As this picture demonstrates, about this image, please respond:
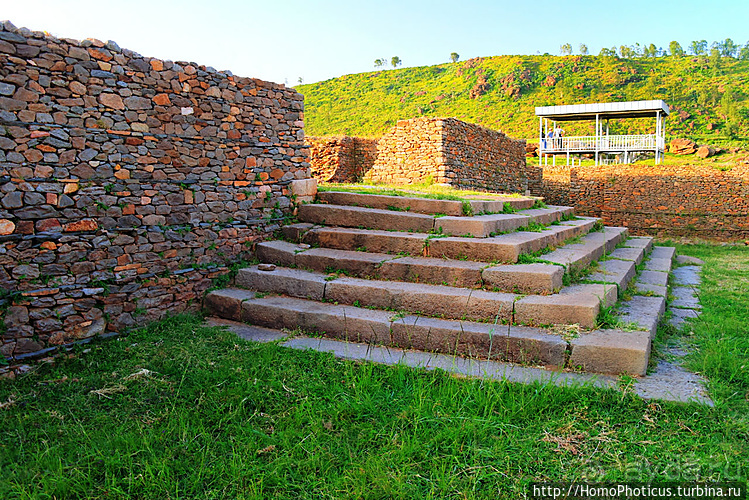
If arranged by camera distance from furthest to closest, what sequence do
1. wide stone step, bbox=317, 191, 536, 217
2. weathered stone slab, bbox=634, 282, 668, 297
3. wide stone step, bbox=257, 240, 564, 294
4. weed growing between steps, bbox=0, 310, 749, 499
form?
wide stone step, bbox=317, 191, 536, 217
weathered stone slab, bbox=634, 282, 668, 297
wide stone step, bbox=257, 240, 564, 294
weed growing between steps, bbox=0, 310, 749, 499

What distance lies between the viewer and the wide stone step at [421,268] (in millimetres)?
4891

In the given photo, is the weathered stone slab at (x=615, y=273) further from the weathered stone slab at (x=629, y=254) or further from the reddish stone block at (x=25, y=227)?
the reddish stone block at (x=25, y=227)

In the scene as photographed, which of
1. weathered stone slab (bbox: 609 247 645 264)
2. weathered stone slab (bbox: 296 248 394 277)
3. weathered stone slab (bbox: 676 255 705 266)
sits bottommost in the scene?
weathered stone slab (bbox: 676 255 705 266)

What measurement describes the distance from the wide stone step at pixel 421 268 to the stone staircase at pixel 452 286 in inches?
0.5

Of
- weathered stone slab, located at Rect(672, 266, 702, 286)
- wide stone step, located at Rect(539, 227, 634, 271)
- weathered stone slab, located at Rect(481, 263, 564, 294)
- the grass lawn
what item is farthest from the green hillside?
the grass lawn

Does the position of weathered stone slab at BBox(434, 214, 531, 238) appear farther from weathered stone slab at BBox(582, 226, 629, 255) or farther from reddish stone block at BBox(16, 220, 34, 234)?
reddish stone block at BBox(16, 220, 34, 234)

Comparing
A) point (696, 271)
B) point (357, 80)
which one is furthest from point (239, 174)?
point (357, 80)

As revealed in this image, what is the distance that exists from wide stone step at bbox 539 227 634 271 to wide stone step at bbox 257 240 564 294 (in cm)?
50

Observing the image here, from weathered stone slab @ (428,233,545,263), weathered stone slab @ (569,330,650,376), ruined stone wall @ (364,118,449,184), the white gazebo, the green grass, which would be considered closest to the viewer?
the green grass

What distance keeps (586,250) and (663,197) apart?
11523mm

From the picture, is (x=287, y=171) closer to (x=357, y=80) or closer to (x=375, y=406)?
(x=375, y=406)

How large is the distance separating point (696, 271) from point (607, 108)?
1686 centimetres

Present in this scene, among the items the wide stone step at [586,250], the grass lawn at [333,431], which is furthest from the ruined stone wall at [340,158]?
the grass lawn at [333,431]

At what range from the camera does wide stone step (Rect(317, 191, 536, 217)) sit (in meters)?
6.79
